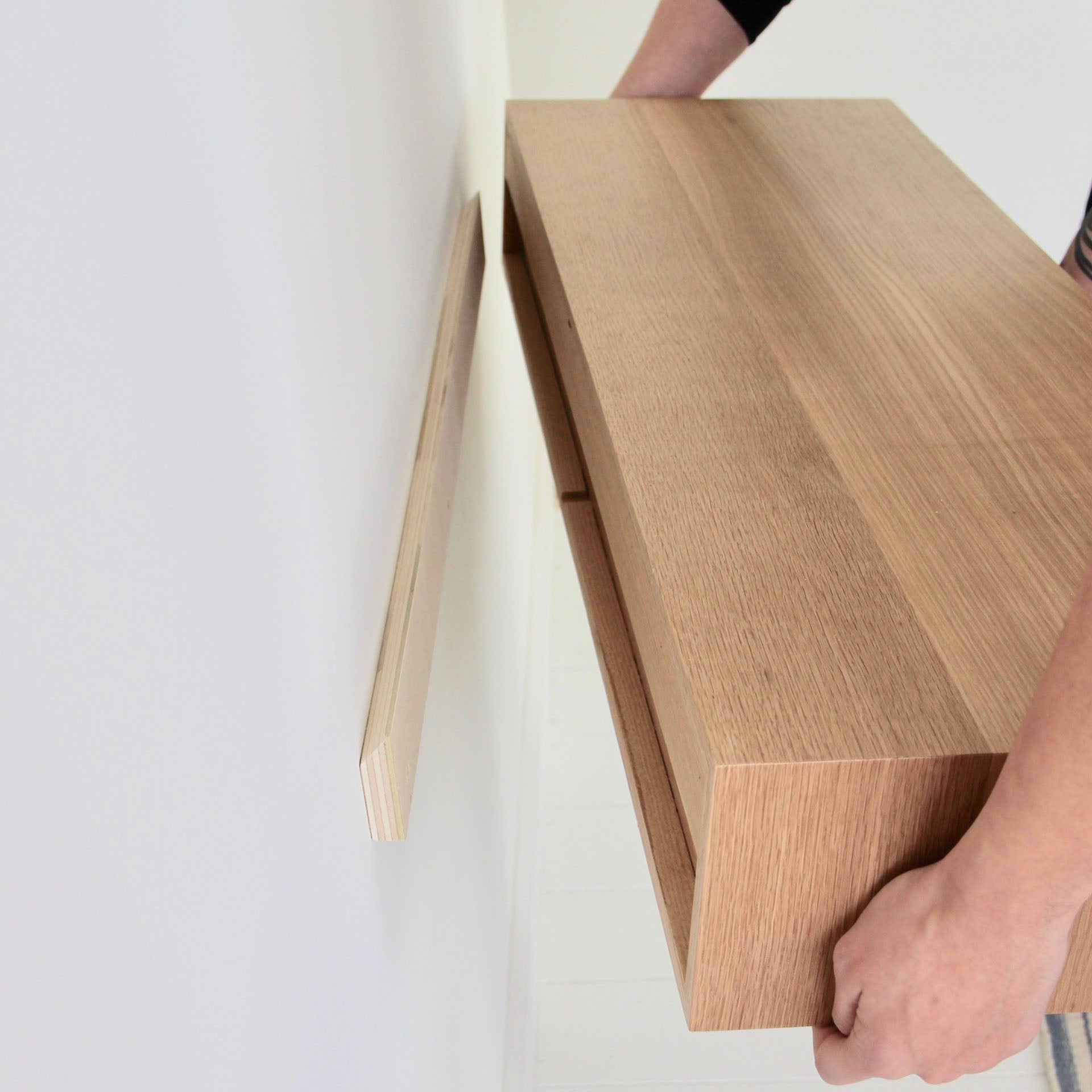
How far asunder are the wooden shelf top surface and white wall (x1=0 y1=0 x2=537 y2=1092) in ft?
0.52

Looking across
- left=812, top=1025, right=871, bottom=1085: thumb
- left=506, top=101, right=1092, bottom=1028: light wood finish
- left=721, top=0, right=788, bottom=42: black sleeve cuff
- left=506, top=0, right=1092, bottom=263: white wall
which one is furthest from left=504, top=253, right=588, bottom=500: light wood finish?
left=506, top=0, right=1092, bottom=263: white wall

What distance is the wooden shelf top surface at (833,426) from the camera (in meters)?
0.48

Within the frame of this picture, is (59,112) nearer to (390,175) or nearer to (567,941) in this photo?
(390,175)

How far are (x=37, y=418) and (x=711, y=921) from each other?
0.38 m

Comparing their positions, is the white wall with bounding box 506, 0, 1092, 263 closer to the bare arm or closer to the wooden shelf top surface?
the wooden shelf top surface

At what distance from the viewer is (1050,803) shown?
0.43 m

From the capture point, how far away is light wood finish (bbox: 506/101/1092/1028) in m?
0.47

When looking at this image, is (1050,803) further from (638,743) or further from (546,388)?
(546,388)

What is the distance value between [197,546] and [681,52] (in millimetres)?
1070

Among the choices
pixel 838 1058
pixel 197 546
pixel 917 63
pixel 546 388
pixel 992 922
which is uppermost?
pixel 197 546

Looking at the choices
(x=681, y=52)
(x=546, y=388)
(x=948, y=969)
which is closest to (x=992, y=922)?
(x=948, y=969)

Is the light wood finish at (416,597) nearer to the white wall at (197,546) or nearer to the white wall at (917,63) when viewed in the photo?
the white wall at (197,546)

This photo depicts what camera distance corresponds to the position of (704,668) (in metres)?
0.48

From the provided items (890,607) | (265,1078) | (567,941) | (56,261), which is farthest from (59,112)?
(567,941)
